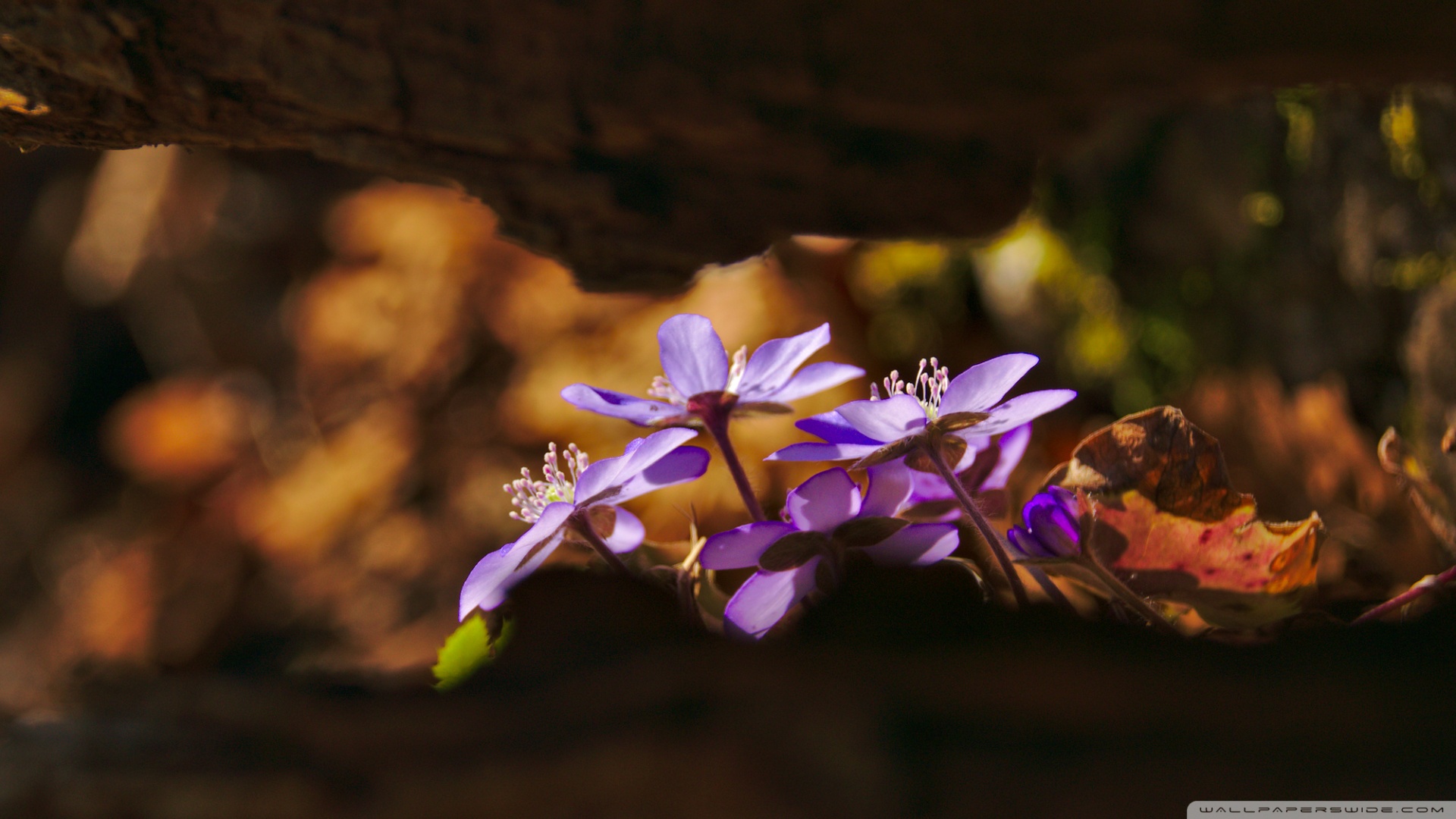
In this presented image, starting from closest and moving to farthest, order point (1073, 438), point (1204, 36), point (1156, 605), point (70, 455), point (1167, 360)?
point (1156, 605)
point (1204, 36)
point (1167, 360)
point (1073, 438)
point (70, 455)

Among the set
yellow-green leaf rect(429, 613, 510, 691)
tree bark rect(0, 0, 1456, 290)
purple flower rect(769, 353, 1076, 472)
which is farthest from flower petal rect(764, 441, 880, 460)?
tree bark rect(0, 0, 1456, 290)

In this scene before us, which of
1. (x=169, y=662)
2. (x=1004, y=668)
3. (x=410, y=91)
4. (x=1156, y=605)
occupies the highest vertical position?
(x=410, y=91)

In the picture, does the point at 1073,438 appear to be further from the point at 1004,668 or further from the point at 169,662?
the point at 169,662

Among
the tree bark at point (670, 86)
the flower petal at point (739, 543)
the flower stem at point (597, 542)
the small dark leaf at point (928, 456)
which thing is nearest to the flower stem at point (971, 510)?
the small dark leaf at point (928, 456)

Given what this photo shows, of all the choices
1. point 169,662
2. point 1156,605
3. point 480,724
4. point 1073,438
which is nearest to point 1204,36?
point 1156,605

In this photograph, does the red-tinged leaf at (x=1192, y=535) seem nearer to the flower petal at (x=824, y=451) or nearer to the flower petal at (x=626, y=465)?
the flower petal at (x=824, y=451)

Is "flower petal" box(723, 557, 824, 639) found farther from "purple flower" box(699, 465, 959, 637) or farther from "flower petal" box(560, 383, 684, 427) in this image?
"flower petal" box(560, 383, 684, 427)

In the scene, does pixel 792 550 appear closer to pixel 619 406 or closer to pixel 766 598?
pixel 766 598
